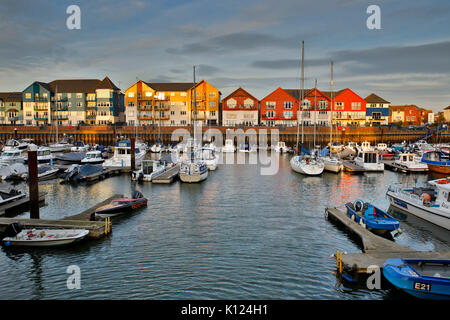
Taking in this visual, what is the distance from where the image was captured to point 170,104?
101562 millimetres

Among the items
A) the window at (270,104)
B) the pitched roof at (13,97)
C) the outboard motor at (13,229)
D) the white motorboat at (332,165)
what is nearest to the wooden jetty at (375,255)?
the outboard motor at (13,229)

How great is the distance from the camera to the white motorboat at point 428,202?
73.8 feet

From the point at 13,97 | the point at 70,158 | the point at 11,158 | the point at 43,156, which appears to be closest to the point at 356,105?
the point at 70,158

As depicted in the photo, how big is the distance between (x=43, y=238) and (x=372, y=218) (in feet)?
61.4

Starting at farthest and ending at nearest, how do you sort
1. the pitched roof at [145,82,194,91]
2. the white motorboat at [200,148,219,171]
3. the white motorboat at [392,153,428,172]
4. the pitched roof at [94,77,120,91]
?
1. the pitched roof at [94,77,120,91]
2. the pitched roof at [145,82,194,91]
3. the white motorboat at [200,148,219,171]
4. the white motorboat at [392,153,428,172]

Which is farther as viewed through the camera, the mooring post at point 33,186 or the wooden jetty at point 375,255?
the mooring post at point 33,186

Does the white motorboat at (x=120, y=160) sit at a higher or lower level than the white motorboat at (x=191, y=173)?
higher

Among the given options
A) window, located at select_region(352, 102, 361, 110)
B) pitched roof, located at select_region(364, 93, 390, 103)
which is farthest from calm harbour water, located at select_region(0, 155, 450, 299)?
pitched roof, located at select_region(364, 93, 390, 103)

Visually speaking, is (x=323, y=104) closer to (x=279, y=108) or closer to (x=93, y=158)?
(x=279, y=108)

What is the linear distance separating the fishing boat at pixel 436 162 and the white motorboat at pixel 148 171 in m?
35.1

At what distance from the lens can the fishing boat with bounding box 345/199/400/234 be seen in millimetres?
20969

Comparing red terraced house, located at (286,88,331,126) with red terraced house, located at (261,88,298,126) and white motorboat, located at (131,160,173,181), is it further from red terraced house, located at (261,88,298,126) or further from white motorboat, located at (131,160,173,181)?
white motorboat, located at (131,160,173,181)

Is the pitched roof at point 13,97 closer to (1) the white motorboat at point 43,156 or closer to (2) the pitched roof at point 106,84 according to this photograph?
(2) the pitched roof at point 106,84

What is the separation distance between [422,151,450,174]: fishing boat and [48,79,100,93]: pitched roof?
9014 cm
